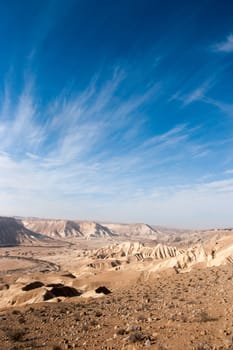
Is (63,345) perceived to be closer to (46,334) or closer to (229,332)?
(46,334)

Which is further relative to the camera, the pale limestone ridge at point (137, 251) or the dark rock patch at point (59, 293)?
the pale limestone ridge at point (137, 251)

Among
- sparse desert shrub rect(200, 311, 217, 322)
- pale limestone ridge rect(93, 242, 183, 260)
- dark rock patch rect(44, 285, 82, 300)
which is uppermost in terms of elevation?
pale limestone ridge rect(93, 242, 183, 260)

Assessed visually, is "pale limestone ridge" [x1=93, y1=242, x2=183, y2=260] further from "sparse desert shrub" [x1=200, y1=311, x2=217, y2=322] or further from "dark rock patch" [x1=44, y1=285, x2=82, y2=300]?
"sparse desert shrub" [x1=200, y1=311, x2=217, y2=322]

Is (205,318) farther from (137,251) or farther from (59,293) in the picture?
(137,251)

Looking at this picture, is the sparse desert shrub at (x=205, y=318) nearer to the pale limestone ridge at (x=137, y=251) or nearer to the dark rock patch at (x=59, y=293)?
the dark rock patch at (x=59, y=293)

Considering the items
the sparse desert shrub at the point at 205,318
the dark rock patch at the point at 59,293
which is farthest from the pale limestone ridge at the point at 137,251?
the sparse desert shrub at the point at 205,318

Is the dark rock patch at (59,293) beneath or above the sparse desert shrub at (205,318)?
beneath

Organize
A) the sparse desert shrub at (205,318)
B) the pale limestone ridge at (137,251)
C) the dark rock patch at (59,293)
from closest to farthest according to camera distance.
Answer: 1. the sparse desert shrub at (205,318)
2. the dark rock patch at (59,293)
3. the pale limestone ridge at (137,251)

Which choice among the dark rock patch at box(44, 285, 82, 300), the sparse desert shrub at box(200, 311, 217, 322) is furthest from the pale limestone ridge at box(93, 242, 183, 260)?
the sparse desert shrub at box(200, 311, 217, 322)

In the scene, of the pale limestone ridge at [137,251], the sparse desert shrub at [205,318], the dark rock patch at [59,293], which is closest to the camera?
the sparse desert shrub at [205,318]

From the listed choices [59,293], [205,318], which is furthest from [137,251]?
[205,318]

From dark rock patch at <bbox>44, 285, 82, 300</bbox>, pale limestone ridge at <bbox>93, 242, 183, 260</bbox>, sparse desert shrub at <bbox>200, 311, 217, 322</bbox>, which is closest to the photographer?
sparse desert shrub at <bbox>200, 311, 217, 322</bbox>

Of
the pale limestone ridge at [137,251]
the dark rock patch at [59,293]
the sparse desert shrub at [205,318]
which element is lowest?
the dark rock patch at [59,293]

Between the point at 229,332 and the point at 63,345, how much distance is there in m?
5.44
